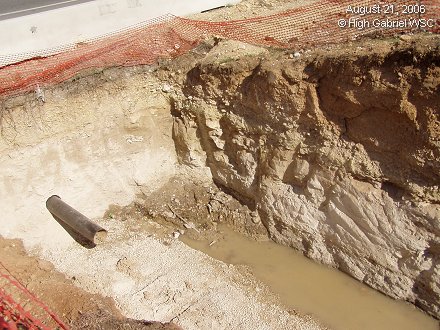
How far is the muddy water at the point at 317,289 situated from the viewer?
24.4 ft

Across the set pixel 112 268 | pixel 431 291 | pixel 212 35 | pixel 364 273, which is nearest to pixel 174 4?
pixel 212 35

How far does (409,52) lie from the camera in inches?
256

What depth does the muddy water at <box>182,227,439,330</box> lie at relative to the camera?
7.45m

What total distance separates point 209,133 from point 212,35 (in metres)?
2.32

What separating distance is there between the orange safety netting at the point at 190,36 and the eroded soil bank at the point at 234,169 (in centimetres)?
38

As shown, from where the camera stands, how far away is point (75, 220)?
8281 millimetres

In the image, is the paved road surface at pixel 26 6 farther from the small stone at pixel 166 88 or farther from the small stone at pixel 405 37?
the small stone at pixel 405 37

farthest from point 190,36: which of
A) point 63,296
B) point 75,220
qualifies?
point 63,296

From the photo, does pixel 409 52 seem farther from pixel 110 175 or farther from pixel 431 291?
pixel 110 175

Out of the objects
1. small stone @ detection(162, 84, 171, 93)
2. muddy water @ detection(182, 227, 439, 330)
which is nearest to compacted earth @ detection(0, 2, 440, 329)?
small stone @ detection(162, 84, 171, 93)

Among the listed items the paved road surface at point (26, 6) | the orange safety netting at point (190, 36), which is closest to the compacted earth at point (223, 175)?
the orange safety netting at point (190, 36)

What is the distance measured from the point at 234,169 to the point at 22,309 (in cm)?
480

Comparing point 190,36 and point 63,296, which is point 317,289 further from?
point 190,36

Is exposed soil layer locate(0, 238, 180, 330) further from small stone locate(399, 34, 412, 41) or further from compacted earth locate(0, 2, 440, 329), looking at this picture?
small stone locate(399, 34, 412, 41)
